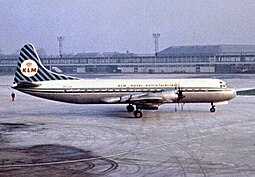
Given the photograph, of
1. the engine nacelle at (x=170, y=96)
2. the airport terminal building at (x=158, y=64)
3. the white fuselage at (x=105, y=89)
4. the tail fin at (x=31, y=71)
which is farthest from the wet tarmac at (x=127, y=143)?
the airport terminal building at (x=158, y=64)

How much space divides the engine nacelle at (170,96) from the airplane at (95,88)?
0.03 meters

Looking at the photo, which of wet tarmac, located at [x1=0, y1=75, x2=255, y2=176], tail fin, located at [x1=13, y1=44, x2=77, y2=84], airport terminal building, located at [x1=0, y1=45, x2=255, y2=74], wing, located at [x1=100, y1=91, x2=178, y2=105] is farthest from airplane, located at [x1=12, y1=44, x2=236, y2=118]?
airport terminal building, located at [x1=0, y1=45, x2=255, y2=74]

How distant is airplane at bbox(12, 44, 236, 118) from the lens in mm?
40469

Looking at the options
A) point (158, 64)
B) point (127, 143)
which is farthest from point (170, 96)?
point (158, 64)

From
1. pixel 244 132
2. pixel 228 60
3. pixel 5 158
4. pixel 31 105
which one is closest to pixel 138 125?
pixel 244 132

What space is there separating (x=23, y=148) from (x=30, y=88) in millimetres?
15752

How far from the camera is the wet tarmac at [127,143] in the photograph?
2030 cm

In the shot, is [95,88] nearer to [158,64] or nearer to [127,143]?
[127,143]

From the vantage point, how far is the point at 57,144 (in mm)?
26547

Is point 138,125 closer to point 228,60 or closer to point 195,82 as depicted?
point 195,82

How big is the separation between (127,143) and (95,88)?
14857mm

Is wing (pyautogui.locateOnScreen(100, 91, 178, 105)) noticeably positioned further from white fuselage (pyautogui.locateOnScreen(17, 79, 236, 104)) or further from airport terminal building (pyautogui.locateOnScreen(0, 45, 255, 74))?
airport terminal building (pyautogui.locateOnScreen(0, 45, 255, 74))

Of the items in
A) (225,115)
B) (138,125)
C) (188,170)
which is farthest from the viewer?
(225,115)

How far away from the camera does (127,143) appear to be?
26.6 metres
